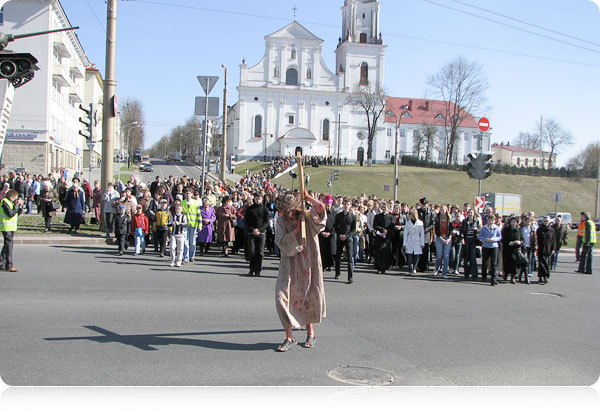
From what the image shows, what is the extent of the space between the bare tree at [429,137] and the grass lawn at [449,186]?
27185 millimetres

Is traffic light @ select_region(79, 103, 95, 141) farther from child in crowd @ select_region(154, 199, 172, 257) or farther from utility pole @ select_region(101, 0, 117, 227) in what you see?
child in crowd @ select_region(154, 199, 172, 257)

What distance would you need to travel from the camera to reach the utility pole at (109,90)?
18078 mm

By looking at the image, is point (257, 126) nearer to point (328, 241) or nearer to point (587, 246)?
point (587, 246)

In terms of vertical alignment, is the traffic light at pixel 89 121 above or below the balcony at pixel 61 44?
below

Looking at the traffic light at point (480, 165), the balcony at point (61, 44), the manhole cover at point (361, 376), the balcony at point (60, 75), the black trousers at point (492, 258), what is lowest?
the manhole cover at point (361, 376)

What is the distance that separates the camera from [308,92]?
93438mm

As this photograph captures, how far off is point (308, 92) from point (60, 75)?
53968 millimetres

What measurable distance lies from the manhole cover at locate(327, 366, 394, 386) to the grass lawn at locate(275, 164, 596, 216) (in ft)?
156

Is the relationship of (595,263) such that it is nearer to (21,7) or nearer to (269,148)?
(21,7)

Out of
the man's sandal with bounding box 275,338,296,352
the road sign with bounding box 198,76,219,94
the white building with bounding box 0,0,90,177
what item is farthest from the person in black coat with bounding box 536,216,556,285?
the white building with bounding box 0,0,90,177

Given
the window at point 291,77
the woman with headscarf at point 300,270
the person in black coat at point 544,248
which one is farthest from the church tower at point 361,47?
the woman with headscarf at point 300,270

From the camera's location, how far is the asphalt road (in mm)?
5633

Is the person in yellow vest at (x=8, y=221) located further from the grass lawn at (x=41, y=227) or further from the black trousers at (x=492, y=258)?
the black trousers at (x=492, y=258)

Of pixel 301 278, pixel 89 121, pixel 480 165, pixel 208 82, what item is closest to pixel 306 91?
pixel 480 165
